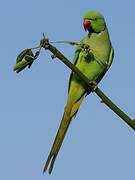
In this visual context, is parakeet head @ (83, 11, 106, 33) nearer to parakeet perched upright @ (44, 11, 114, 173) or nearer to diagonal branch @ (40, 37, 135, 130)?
parakeet perched upright @ (44, 11, 114, 173)

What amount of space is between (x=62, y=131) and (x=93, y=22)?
105 inches

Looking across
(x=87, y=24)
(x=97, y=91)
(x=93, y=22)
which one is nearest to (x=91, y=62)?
(x=87, y=24)

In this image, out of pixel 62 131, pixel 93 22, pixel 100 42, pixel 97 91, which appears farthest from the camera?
pixel 93 22

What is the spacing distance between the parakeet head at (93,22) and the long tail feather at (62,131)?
1116mm

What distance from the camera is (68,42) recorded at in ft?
6.67

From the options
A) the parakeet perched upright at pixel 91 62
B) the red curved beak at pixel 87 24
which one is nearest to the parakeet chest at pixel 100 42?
the parakeet perched upright at pixel 91 62

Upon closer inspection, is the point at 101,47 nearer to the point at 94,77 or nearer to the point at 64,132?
the point at 94,77

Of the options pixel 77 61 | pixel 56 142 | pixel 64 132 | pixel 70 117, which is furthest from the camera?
pixel 77 61

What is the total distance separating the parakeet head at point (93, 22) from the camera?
537 centimetres

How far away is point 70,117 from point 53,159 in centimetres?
133

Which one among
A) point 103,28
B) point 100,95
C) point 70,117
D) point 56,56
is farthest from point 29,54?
point 103,28

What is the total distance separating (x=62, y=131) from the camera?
3371 millimetres

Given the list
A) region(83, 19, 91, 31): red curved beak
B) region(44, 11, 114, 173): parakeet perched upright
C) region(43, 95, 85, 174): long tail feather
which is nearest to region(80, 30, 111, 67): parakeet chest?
region(44, 11, 114, 173): parakeet perched upright

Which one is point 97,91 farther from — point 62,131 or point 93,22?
point 93,22
